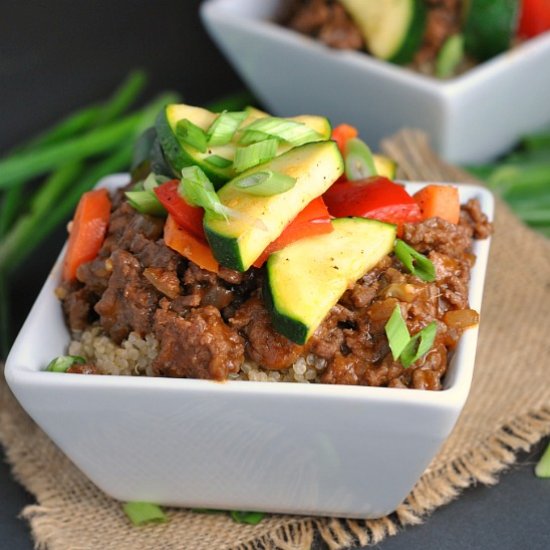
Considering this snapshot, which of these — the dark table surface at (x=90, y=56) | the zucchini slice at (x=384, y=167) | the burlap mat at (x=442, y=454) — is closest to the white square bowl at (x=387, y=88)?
the dark table surface at (x=90, y=56)

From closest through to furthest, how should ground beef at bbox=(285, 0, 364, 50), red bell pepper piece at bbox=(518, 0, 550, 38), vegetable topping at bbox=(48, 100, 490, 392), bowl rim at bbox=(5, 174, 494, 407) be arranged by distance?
1. bowl rim at bbox=(5, 174, 494, 407)
2. vegetable topping at bbox=(48, 100, 490, 392)
3. ground beef at bbox=(285, 0, 364, 50)
4. red bell pepper piece at bbox=(518, 0, 550, 38)

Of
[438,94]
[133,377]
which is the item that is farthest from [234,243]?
[438,94]

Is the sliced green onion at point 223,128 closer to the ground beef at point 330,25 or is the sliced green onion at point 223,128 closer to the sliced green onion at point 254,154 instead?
the sliced green onion at point 254,154

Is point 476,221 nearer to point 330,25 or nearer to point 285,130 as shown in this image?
point 285,130

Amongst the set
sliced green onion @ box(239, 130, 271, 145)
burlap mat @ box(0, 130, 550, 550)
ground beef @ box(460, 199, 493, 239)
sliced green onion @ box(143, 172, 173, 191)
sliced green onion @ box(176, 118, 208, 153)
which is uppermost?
sliced green onion @ box(176, 118, 208, 153)

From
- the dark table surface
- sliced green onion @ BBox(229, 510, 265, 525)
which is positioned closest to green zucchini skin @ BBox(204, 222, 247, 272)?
sliced green onion @ BBox(229, 510, 265, 525)

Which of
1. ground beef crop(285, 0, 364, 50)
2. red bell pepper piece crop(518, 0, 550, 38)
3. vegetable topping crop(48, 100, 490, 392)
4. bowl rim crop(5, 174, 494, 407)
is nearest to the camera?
bowl rim crop(5, 174, 494, 407)

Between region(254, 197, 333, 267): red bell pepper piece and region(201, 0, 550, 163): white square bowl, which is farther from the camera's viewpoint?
region(201, 0, 550, 163): white square bowl

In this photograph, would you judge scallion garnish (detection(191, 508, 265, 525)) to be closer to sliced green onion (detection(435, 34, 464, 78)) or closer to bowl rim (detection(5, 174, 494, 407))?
bowl rim (detection(5, 174, 494, 407))
